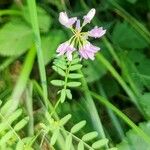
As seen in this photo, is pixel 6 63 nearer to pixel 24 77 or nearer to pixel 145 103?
pixel 24 77

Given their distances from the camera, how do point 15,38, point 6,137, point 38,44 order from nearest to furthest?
point 6,137, point 38,44, point 15,38

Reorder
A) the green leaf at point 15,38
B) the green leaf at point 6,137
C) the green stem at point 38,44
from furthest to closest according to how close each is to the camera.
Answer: the green leaf at point 15,38, the green stem at point 38,44, the green leaf at point 6,137

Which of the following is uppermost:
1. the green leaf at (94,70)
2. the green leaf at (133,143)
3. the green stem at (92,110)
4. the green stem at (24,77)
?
the green stem at (24,77)

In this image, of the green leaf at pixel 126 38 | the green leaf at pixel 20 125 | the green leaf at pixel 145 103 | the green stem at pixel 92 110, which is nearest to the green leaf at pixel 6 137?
the green leaf at pixel 20 125

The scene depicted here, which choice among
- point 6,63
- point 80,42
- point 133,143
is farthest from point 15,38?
point 133,143

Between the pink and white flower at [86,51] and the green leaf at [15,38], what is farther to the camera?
the green leaf at [15,38]

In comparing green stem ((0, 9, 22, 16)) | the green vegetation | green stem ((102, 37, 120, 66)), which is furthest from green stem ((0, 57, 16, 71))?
green stem ((102, 37, 120, 66))

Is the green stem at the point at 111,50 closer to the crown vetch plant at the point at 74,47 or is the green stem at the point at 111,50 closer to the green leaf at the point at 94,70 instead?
the green leaf at the point at 94,70
